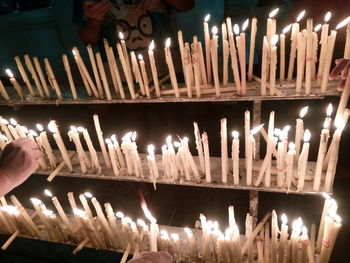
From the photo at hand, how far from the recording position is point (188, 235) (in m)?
2.42

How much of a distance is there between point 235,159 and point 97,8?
2082 mm

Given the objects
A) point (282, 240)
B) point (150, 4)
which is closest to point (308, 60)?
point (282, 240)

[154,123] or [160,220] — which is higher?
[154,123]

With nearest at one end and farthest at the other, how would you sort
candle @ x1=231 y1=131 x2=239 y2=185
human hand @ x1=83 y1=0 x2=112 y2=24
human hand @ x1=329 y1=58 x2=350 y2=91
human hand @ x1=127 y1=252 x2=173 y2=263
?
human hand @ x1=329 y1=58 x2=350 y2=91, candle @ x1=231 y1=131 x2=239 y2=185, human hand @ x1=127 y1=252 x2=173 y2=263, human hand @ x1=83 y1=0 x2=112 y2=24

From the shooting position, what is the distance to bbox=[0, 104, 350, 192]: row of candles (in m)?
1.99

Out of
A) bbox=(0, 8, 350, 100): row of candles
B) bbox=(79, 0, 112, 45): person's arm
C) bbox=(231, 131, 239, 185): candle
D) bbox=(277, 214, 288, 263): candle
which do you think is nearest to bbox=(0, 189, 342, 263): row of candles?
bbox=(277, 214, 288, 263): candle

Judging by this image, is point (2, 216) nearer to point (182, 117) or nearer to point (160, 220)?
point (160, 220)

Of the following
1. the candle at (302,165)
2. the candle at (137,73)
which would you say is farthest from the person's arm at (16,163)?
the candle at (302,165)

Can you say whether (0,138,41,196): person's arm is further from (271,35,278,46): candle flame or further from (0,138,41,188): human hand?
(271,35,278,46): candle flame

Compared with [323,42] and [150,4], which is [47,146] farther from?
[323,42]

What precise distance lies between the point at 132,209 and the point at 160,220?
1.27 feet

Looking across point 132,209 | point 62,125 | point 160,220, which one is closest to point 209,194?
point 160,220

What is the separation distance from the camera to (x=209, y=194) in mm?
3695

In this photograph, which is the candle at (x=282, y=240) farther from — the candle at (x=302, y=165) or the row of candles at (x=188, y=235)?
the candle at (x=302, y=165)
